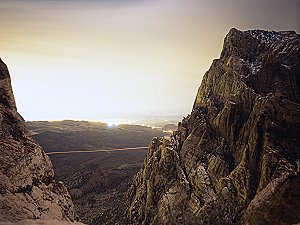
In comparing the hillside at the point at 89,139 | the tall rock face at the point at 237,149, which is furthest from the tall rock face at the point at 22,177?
the hillside at the point at 89,139

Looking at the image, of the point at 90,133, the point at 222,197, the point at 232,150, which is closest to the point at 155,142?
the point at 232,150

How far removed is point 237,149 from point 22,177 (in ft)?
61.7

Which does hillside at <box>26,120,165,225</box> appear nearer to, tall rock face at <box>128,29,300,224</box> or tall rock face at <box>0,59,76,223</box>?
tall rock face at <box>128,29,300,224</box>

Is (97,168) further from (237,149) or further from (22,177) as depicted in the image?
(22,177)

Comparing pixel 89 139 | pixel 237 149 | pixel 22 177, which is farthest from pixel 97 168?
pixel 22 177

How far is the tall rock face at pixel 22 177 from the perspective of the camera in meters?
10.4

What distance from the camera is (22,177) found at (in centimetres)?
1194

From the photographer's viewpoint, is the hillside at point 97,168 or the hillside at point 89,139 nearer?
the hillside at point 97,168

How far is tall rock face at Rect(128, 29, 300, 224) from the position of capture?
60.6ft

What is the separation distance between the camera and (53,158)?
279 ft

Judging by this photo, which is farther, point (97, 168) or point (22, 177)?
point (97, 168)

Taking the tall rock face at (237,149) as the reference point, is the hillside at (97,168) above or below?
below

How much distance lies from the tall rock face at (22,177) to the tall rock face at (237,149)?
5.70 meters

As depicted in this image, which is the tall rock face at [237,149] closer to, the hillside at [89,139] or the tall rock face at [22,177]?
the tall rock face at [22,177]
